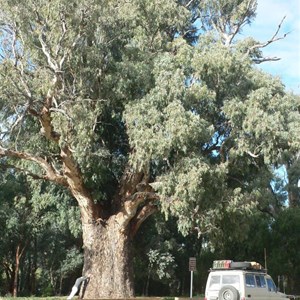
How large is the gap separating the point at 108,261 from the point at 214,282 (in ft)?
26.7

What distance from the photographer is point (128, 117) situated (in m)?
21.4

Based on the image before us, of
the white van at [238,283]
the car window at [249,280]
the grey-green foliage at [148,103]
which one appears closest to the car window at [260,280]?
the white van at [238,283]

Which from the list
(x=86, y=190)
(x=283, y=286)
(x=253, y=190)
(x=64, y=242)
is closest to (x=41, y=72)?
→ (x=86, y=190)

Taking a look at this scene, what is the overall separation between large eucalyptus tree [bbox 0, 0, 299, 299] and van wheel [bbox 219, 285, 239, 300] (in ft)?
14.9

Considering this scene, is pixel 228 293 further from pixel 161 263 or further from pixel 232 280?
pixel 161 263

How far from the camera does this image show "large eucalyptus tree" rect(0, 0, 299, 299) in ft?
68.4

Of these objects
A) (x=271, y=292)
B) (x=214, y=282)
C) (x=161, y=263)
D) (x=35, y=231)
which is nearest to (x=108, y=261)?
(x=214, y=282)

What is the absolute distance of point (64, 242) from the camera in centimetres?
3462

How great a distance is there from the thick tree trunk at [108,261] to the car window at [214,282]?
752 centimetres

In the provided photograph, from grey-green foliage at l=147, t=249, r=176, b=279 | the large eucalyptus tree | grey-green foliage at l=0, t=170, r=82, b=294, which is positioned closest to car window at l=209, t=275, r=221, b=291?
the large eucalyptus tree

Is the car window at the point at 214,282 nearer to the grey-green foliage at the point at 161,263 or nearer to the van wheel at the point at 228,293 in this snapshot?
the van wheel at the point at 228,293

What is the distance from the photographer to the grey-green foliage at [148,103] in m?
20.8

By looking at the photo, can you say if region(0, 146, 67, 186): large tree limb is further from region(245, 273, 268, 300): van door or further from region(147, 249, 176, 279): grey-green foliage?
region(147, 249, 176, 279): grey-green foliage

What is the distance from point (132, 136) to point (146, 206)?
553 cm
